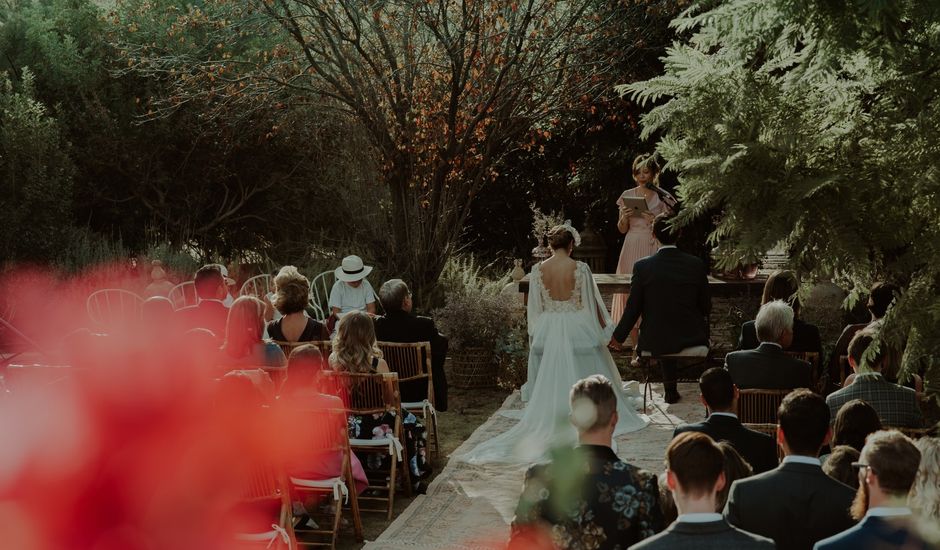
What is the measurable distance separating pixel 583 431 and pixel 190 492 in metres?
2.02

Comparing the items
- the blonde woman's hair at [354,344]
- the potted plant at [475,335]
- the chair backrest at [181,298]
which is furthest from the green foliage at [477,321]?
the blonde woman's hair at [354,344]

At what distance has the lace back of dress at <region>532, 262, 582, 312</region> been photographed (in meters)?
8.81

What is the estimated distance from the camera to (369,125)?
14383 millimetres

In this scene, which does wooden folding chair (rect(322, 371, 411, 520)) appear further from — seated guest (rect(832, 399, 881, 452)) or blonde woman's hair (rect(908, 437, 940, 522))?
blonde woman's hair (rect(908, 437, 940, 522))

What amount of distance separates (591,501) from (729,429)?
4.57 ft

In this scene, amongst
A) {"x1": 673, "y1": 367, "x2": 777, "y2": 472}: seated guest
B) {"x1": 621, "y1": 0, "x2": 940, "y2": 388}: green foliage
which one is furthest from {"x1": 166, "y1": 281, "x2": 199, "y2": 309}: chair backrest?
{"x1": 621, "y1": 0, "x2": 940, "y2": 388}: green foliage

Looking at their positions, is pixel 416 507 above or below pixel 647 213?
below

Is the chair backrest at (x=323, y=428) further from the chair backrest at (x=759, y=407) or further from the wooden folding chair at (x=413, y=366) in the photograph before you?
the chair backrest at (x=759, y=407)

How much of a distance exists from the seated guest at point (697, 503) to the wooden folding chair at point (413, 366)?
4504 mm

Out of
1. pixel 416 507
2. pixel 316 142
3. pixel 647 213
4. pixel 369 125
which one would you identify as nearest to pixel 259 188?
pixel 316 142

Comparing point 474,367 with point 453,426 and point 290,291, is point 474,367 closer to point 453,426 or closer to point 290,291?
point 453,426

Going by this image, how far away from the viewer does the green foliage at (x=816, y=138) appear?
2.38 m

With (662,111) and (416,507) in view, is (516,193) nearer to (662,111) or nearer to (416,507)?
A: (416,507)

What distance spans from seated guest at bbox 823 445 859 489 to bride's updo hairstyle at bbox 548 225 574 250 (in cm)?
466
